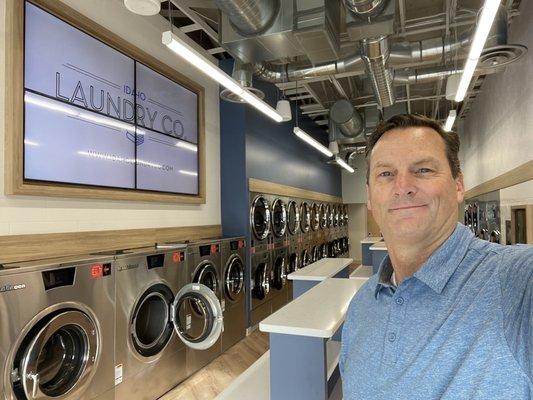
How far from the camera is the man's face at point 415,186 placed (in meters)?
0.99

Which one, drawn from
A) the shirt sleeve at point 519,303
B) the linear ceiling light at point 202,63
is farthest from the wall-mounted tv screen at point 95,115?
the shirt sleeve at point 519,303

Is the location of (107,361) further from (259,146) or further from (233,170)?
(259,146)

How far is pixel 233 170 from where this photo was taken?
18.0 feet

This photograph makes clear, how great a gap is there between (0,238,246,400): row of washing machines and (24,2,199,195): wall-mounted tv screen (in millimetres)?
830

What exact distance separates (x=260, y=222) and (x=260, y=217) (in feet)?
0.30

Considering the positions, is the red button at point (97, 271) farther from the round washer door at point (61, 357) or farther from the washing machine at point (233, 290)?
the washing machine at point (233, 290)

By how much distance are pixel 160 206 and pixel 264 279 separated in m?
2.41

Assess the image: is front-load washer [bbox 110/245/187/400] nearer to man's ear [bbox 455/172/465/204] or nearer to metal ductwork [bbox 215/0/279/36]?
metal ductwork [bbox 215/0/279/36]

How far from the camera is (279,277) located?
254 inches

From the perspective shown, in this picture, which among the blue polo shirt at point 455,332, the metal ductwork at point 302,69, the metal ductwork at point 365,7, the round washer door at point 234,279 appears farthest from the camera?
the round washer door at point 234,279

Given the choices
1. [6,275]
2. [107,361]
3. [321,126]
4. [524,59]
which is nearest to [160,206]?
[107,361]

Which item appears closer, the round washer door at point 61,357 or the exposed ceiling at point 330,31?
the round washer door at point 61,357

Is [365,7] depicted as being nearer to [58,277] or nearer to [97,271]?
[97,271]

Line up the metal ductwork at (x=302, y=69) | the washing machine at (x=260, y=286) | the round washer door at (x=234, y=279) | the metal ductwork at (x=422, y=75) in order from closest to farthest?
the metal ductwork at (x=302, y=69), the round washer door at (x=234, y=279), the metal ductwork at (x=422, y=75), the washing machine at (x=260, y=286)
